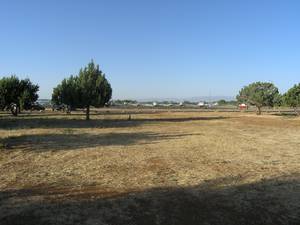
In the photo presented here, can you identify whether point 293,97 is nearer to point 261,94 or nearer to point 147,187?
point 261,94

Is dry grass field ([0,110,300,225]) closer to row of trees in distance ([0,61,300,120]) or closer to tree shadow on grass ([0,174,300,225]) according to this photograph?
tree shadow on grass ([0,174,300,225])

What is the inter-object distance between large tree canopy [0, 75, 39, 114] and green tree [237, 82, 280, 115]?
43586 millimetres

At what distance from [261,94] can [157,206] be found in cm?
7106

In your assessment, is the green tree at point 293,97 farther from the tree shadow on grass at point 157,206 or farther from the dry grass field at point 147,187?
the tree shadow on grass at point 157,206

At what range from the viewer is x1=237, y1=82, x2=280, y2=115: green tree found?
248 ft

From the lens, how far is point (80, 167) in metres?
13.4

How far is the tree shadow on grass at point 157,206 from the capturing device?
7453 millimetres

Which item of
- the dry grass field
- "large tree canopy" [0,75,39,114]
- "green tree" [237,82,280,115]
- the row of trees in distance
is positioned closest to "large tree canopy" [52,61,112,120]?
the row of trees in distance

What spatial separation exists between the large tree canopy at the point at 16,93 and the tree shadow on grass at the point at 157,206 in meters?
44.6

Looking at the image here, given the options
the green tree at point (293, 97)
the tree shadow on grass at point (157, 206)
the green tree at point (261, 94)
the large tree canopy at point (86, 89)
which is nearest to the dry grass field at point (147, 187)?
the tree shadow on grass at point (157, 206)

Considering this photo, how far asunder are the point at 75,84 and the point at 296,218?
1742 inches

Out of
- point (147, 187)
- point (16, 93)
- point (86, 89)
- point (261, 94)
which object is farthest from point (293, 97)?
point (147, 187)

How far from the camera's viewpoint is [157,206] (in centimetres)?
830

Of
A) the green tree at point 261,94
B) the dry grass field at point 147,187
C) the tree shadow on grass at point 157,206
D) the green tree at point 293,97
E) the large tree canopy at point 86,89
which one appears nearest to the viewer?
the tree shadow on grass at point 157,206
